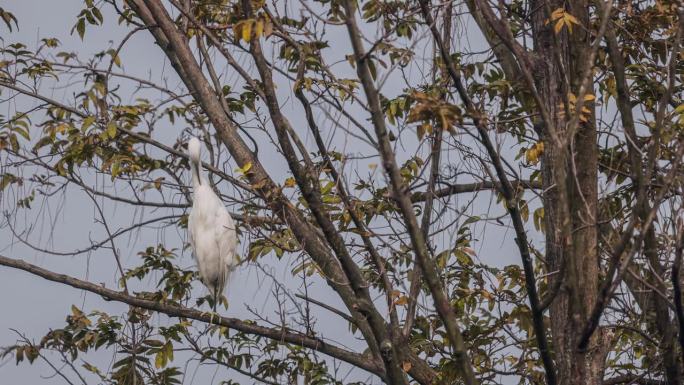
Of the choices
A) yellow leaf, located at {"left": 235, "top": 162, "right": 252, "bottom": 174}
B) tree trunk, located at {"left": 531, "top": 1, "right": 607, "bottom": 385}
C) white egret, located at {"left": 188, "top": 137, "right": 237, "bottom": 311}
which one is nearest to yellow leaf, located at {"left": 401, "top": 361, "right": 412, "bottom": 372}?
tree trunk, located at {"left": 531, "top": 1, "right": 607, "bottom": 385}

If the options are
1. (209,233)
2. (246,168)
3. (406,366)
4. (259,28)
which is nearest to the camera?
(259,28)

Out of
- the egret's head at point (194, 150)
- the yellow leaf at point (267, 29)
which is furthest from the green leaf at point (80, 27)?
→ the yellow leaf at point (267, 29)

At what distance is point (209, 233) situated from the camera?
719cm

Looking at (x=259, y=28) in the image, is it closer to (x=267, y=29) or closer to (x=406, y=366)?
(x=267, y=29)

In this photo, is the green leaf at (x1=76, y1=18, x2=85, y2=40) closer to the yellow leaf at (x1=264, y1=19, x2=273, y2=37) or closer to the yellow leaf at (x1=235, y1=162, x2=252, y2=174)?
the yellow leaf at (x1=235, y1=162, x2=252, y2=174)

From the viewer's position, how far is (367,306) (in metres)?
4.57

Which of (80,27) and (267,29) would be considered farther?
(80,27)

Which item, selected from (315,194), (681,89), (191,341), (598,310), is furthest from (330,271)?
(681,89)

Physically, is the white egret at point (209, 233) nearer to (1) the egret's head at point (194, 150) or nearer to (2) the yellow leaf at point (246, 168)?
(1) the egret's head at point (194, 150)

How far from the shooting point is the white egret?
6.74m

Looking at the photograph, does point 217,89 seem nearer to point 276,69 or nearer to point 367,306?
point 276,69

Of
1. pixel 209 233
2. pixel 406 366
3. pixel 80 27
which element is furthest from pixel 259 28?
pixel 209 233

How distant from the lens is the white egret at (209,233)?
674 cm

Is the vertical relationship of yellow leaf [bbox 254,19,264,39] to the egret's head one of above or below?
below
